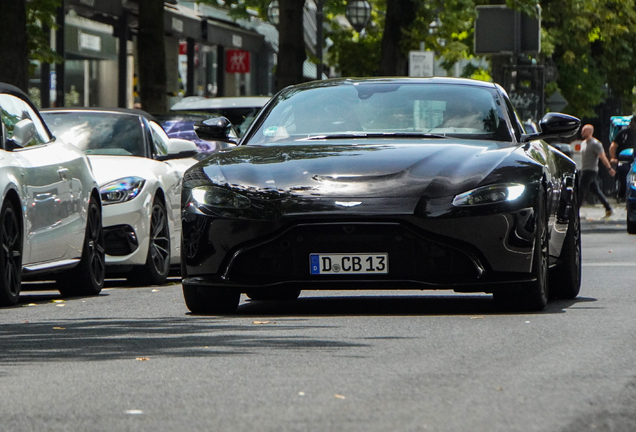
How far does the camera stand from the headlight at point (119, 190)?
12.5 m

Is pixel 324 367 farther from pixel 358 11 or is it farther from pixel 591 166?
pixel 358 11

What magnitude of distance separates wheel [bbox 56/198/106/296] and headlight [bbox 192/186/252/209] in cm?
277

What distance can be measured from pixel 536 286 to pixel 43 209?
11.7 feet

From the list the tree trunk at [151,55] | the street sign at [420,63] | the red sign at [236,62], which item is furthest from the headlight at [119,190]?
the red sign at [236,62]

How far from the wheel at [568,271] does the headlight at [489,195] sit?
1.65m

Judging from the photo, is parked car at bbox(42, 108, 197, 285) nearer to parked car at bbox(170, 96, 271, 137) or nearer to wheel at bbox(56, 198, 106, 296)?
wheel at bbox(56, 198, 106, 296)

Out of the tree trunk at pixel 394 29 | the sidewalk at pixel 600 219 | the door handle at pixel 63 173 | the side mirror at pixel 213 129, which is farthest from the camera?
the tree trunk at pixel 394 29

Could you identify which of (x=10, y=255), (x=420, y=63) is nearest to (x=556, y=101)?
(x=420, y=63)

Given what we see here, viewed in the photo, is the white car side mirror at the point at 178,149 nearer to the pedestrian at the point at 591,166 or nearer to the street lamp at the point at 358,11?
the pedestrian at the point at 591,166

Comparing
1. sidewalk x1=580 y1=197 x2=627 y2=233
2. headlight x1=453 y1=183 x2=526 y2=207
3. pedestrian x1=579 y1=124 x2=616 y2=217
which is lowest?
sidewalk x1=580 y1=197 x2=627 y2=233

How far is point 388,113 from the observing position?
32.2ft

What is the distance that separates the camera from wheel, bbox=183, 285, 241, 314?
29.8 feet

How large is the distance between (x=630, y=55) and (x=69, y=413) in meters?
40.6

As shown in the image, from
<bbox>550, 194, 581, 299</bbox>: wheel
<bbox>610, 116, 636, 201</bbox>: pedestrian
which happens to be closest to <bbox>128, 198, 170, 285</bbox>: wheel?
<bbox>550, 194, 581, 299</bbox>: wheel
